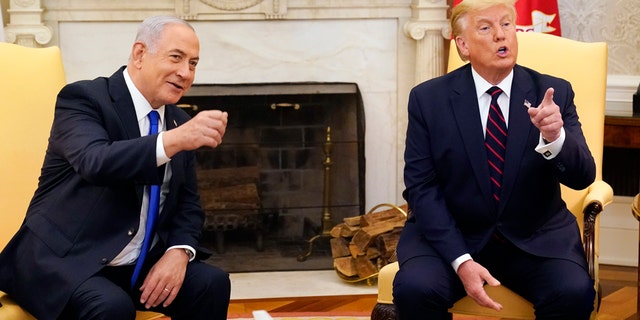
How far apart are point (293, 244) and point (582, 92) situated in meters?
2.16

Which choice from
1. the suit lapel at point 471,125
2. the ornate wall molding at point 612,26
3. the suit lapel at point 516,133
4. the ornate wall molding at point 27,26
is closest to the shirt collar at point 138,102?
the suit lapel at point 471,125

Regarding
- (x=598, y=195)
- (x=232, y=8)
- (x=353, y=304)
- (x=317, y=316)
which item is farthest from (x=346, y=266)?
(x=598, y=195)

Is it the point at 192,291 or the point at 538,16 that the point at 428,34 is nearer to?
the point at 538,16

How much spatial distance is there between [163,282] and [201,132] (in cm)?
49

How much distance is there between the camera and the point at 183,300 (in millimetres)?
2900

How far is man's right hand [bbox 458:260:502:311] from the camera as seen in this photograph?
280 cm

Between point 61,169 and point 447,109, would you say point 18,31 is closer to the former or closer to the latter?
point 61,169

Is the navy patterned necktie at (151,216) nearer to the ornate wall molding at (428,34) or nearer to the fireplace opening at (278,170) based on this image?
the fireplace opening at (278,170)

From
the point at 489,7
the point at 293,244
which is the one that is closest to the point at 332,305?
the point at 293,244

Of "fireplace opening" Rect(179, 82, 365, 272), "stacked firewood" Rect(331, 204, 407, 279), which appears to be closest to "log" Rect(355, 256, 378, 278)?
"stacked firewood" Rect(331, 204, 407, 279)

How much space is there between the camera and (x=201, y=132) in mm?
2570

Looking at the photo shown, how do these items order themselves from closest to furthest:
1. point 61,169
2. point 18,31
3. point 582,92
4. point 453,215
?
1. point 61,169
2. point 453,215
3. point 582,92
4. point 18,31

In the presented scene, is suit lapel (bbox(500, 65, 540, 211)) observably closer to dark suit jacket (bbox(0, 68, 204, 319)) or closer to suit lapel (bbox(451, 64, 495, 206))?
suit lapel (bbox(451, 64, 495, 206))

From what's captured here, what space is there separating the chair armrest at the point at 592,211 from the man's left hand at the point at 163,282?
1141 millimetres
